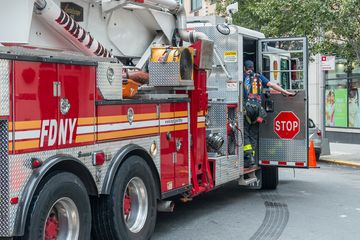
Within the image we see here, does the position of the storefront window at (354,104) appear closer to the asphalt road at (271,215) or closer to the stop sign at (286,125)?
the asphalt road at (271,215)

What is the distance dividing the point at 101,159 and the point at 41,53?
1.18 metres

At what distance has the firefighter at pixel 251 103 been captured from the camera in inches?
363

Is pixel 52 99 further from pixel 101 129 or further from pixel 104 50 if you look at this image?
pixel 104 50

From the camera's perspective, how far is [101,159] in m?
5.39

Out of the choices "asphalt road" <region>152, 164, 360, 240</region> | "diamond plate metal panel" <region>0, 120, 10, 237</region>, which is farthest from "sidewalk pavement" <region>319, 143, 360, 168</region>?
"diamond plate metal panel" <region>0, 120, 10, 237</region>

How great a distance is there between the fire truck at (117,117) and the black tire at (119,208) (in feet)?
0.04

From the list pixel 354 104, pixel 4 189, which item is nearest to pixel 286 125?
pixel 4 189

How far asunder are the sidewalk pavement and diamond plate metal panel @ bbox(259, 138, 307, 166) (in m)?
6.68

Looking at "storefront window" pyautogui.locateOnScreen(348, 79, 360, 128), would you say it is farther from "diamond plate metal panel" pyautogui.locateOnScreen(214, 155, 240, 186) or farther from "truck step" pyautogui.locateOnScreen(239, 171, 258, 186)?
"diamond plate metal panel" pyautogui.locateOnScreen(214, 155, 240, 186)

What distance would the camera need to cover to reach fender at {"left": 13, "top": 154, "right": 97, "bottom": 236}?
4.34 metres

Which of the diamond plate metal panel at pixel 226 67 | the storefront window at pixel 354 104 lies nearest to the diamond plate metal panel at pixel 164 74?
the diamond plate metal panel at pixel 226 67

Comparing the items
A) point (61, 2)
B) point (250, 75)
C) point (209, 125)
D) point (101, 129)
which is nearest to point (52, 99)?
point (101, 129)

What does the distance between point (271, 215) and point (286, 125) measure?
189 centimetres

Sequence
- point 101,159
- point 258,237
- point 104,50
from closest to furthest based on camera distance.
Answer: point 101,159
point 104,50
point 258,237
